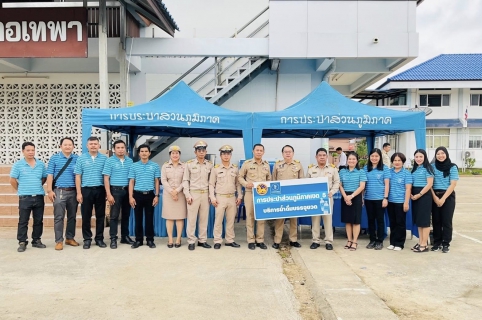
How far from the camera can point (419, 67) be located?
1261 inches

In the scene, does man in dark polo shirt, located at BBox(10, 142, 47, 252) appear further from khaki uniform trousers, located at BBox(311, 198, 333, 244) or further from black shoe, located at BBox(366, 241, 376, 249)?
black shoe, located at BBox(366, 241, 376, 249)

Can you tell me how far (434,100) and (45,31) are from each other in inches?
1183

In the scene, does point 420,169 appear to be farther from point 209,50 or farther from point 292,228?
point 209,50

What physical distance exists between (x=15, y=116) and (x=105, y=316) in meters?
9.84

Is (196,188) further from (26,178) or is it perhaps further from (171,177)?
(26,178)

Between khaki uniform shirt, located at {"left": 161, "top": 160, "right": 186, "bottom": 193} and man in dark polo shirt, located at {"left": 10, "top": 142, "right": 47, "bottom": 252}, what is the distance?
182 cm

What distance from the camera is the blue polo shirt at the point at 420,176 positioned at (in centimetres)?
613

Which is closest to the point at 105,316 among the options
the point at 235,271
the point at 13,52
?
the point at 235,271

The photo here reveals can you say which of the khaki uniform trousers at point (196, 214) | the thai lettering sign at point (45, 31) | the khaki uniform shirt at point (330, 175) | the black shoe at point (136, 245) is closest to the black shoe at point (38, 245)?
the black shoe at point (136, 245)

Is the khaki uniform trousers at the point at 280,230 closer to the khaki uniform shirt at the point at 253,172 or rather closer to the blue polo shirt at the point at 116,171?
the khaki uniform shirt at the point at 253,172

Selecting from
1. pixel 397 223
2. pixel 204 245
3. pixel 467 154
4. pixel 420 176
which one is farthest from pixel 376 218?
pixel 467 154

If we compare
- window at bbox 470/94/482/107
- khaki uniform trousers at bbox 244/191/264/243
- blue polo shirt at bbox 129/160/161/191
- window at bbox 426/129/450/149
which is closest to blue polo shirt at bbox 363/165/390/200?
khaki uniform trousers at bbox 244/191/264/243

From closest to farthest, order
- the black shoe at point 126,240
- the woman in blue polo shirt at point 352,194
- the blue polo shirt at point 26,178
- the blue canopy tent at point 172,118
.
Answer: the blue polo shirt at point 26,178
the woman in blue polo shirt at point 352,194
the black shoe at point 126,240
the blue canopy tent at point 172,118

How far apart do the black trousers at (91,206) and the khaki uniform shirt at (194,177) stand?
4.31ft
